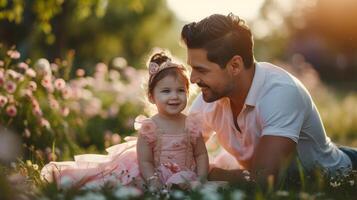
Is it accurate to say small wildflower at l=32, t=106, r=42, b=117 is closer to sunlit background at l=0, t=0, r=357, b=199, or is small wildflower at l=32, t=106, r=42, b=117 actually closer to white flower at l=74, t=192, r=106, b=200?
sunlit background at l=0, t=0, r=357, b=199

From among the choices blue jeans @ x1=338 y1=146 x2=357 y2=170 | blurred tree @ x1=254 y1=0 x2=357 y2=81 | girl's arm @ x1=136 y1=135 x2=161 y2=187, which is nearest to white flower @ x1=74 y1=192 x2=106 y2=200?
girl's arm @ x1=136 y1=135 x2=161 y2=187

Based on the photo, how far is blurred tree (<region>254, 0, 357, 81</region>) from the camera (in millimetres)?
43469

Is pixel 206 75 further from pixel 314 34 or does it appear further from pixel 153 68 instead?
→ pixel 314 34

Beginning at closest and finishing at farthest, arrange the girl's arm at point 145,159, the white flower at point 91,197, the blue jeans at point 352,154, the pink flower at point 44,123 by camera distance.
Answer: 1. the white flower at point 91,197
2. the girl's arm at point 145,159
3. the blue jeans at point 352,154
4. the pink flower at point 44,123

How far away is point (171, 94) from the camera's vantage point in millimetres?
5441

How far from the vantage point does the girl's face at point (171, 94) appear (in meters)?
5.44

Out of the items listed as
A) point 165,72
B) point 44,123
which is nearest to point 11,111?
point 44,123

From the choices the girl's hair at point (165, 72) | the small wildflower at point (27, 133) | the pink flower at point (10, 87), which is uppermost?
the pink flower at point (10, 87)

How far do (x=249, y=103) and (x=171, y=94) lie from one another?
25.6 inches

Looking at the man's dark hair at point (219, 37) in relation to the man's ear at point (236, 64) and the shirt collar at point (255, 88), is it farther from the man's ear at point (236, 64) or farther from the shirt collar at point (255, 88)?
the shirt collar at point (255, 88)

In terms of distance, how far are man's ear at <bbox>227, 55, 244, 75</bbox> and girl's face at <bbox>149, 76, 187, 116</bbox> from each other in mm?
437

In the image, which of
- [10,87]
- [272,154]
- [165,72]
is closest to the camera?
[272,154]

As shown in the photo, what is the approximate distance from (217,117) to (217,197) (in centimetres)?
260

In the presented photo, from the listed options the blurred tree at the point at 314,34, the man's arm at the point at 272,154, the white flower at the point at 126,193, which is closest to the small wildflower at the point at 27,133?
the man's arm at the point at 272,154
